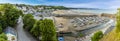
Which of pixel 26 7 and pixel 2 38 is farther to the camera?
pixel 26 7

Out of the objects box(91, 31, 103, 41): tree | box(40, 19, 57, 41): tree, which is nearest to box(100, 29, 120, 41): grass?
box(91, 31, 103, 41): tree

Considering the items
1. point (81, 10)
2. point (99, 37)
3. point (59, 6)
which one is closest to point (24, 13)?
point (59, 6)

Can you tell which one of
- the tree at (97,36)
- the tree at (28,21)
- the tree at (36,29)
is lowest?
the tree at (97,36)

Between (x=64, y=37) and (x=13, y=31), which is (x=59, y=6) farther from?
(x=13, y=31)

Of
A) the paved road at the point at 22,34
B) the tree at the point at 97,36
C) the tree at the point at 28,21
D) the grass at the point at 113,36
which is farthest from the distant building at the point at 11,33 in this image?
the grass at the point at 113,36

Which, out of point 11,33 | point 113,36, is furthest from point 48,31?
point 113,36

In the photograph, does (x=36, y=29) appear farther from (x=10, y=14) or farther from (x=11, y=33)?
(x=10, y=14)

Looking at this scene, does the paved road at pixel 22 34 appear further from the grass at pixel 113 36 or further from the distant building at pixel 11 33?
the grass at pixel 113 36
